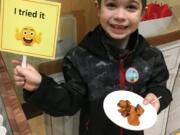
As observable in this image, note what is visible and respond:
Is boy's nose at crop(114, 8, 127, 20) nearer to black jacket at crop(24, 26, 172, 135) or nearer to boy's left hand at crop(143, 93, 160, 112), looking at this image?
black jacket at crop(24, 26, 172, 135)

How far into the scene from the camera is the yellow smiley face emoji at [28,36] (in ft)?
2.53

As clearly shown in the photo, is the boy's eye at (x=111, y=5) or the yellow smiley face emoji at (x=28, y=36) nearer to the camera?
the yellow smiley face emoji at (x=28, y=36)

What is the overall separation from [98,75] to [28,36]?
0.34m

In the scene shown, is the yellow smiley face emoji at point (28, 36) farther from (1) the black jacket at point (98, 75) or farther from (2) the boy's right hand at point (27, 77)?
(1) the black jacket at point (98, 75)

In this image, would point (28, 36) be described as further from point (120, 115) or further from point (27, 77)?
point (120, 115)

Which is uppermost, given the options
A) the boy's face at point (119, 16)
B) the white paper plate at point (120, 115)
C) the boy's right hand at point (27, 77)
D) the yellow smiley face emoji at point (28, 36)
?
the boy's face at point (119, 16)

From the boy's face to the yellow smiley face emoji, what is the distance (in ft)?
0.86

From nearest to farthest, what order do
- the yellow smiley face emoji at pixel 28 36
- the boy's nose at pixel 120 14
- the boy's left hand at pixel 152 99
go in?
the yellow smiley face emoji at pixel 28 36
the boy's nose at pixel 120 14
the boy's left hand at pixel 152 99

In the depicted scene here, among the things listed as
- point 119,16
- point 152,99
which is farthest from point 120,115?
point 119,16

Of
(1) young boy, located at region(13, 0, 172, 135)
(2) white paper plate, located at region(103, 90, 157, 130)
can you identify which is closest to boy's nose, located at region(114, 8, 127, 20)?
(1) young boy, located at region(13, 0, 172, 135)

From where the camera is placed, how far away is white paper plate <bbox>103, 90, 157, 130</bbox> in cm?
96

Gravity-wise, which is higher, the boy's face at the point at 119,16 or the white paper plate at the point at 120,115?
the boy's face at the point at 119,16

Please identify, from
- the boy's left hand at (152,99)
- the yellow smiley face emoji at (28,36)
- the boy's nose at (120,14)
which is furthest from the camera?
the boy's left hand at (152,99)

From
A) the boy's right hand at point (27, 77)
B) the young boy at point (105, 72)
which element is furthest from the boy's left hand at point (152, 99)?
the boy's right hand at point (27, 77)
